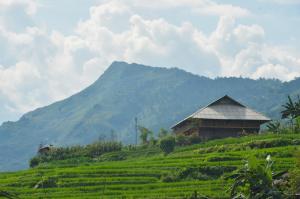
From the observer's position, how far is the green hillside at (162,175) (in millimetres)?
56188

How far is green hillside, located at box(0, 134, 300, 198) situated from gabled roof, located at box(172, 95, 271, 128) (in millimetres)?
11832

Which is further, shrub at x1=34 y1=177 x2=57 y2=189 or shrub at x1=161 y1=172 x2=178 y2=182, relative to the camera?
shrub at x1=34 y1=177 x2=57 y2=189

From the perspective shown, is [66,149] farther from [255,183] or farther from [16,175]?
[255,183]

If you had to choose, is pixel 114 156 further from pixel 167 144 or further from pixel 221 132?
pixel 221 132

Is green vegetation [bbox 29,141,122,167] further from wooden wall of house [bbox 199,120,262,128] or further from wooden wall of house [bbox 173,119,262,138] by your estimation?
wooden wall of house [bbox 199,120,262,128]

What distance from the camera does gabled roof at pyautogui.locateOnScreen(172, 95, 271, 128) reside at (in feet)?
285

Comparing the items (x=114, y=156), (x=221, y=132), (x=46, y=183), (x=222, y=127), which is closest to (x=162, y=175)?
(x=46, y=183)

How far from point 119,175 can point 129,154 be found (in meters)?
22.3

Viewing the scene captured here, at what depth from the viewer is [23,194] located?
189ft

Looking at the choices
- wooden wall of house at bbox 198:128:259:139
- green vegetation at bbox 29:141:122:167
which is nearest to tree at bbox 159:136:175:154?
wooden wall of house at bbox 198:128:259:139

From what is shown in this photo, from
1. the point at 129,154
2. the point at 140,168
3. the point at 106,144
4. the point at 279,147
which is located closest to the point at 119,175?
the point at 140,168

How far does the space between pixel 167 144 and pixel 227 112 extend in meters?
11.6

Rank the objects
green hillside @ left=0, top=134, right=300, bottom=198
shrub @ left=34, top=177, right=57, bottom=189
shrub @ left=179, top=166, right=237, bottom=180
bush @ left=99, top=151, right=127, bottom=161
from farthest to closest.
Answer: bush @ left=99, top=151, right=127, bottom=161
shrub @ left=34, top=177, right=57, bottom=189
shrub @ left=179, top=166, right=237, bottom=180
green hillside @ left=0, top=134, right=300, bottom=198

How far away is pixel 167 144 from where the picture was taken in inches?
3155
